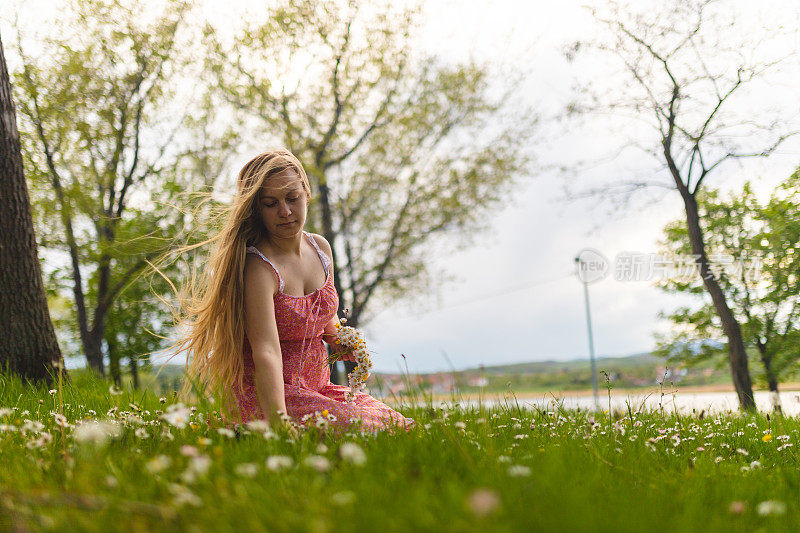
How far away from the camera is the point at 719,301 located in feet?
49.2

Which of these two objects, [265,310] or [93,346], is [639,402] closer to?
→ [265,310]

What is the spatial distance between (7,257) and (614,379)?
6.60 meters

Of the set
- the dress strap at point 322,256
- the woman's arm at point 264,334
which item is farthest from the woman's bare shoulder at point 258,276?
the dress strap at point 322,256

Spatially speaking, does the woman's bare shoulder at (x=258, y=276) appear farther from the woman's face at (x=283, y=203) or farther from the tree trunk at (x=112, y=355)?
the tree trunk at (x=112, y=355)

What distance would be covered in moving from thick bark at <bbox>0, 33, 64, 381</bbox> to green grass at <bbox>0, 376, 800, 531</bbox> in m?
2.77

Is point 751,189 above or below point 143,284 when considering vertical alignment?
above

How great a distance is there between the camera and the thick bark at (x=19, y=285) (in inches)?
260

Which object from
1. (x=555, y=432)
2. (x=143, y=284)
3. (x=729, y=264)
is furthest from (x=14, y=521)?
(x=729, y=264)

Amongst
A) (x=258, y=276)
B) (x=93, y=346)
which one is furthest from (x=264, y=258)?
(x=93, y=346)

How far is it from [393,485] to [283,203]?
276 centimetres

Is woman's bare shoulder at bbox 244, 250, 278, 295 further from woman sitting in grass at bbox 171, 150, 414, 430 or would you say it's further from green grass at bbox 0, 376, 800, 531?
green grass at bbox 0, 376, 800, 531

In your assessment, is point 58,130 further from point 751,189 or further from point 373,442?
point 751,189

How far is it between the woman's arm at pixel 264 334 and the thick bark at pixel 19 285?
139 inches

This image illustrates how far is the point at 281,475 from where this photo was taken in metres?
2.26
